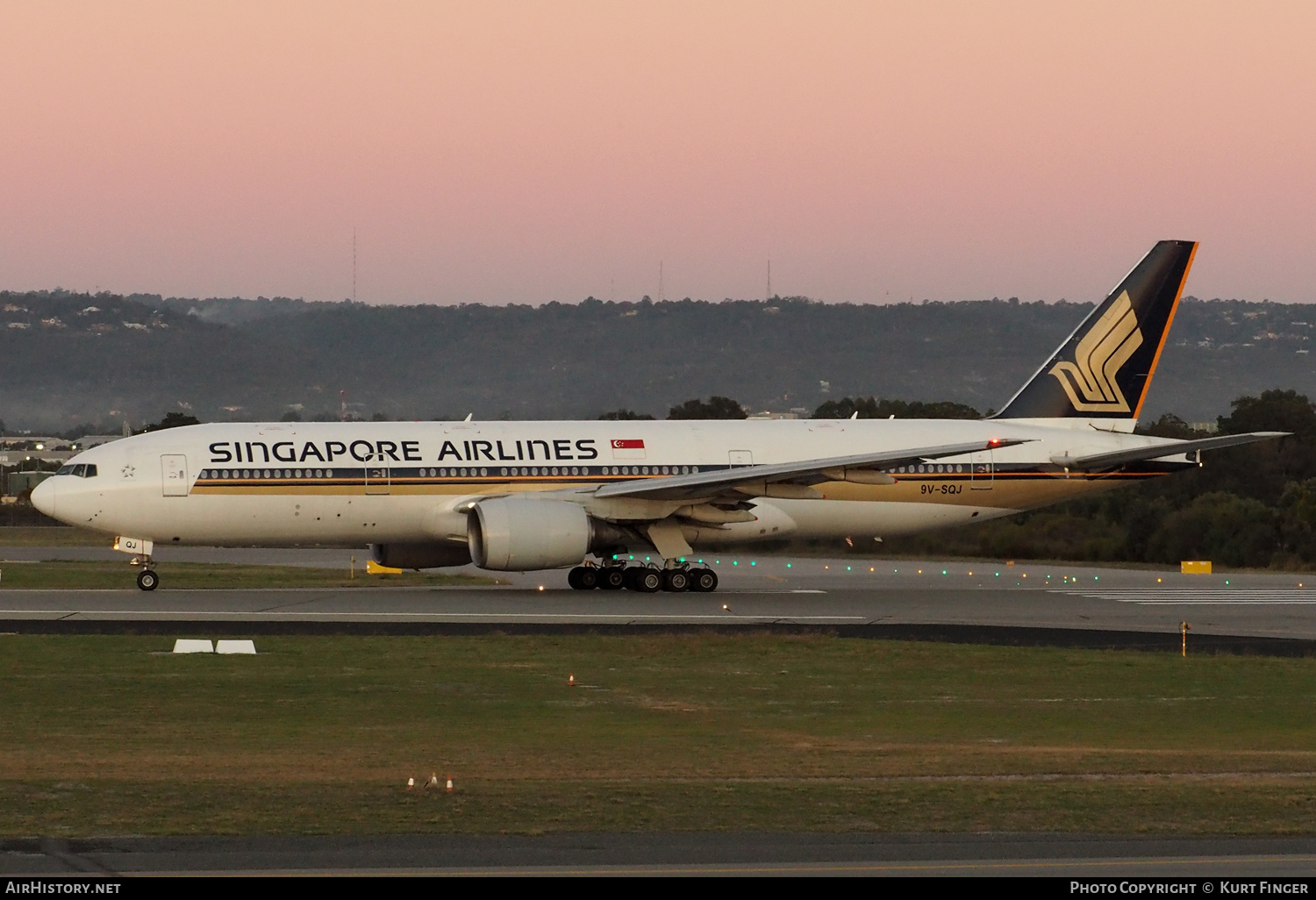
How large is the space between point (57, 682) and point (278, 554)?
3584 cm

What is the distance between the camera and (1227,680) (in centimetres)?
A: 2094

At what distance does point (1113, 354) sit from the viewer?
3850 cm

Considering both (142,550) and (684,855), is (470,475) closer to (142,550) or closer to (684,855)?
(142,550)

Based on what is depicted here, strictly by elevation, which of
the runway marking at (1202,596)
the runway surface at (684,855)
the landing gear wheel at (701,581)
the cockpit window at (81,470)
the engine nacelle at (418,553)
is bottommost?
the runway surface at (684,855)

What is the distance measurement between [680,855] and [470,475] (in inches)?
961

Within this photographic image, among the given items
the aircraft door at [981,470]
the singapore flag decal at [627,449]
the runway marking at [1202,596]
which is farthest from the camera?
the aircraft door at [981,470]

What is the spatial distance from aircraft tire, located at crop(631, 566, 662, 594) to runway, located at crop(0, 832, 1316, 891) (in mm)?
23612

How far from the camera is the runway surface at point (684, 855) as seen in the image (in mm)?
9836

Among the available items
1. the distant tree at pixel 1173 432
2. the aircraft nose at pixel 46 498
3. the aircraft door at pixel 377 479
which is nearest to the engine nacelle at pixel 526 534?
the aircraft door at pixel 377 479

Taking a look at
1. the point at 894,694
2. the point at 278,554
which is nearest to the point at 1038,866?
the point at 894,694

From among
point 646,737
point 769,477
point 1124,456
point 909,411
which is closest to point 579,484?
point 769,477

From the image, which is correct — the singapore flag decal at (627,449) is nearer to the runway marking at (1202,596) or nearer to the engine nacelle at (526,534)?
the engine nacelle at (526,534)

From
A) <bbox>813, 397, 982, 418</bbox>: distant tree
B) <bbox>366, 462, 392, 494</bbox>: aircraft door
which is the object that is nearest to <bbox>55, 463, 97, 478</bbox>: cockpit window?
<bbox>366, 462, 392, 494</bbox>: aircraft door
